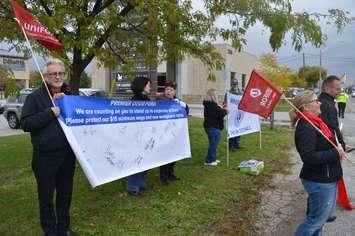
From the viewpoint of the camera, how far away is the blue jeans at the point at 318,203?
187 inches

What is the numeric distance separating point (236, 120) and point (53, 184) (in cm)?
693

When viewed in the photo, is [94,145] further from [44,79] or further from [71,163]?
[44,79]

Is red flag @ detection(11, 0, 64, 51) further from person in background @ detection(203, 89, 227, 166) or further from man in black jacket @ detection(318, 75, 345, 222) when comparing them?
person in background @ detection(203, 89, 227, 166)

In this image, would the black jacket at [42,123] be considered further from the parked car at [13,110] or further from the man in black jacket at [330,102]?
the parked car at [13,110]

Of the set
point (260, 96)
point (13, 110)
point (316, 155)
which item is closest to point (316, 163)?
point (316, 155)

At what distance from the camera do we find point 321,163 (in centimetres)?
464

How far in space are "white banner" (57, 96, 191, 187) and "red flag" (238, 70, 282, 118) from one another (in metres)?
1.41

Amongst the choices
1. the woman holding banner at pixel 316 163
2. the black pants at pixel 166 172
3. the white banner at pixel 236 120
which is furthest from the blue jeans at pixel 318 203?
the white banner at pixel 236 120

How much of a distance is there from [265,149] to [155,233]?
781 centimetres

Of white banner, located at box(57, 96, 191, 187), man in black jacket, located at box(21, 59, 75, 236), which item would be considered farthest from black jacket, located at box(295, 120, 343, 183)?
man in black jacket, located at box(21, 59, 75, 236)

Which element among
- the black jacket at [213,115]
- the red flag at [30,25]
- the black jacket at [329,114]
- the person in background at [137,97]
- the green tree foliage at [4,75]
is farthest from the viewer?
the black jacket at [213,115]

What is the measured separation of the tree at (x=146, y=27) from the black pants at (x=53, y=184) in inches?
113

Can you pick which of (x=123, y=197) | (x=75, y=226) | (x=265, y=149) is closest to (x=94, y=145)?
(x=75, y=226)

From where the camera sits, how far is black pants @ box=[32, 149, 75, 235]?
4.90m
